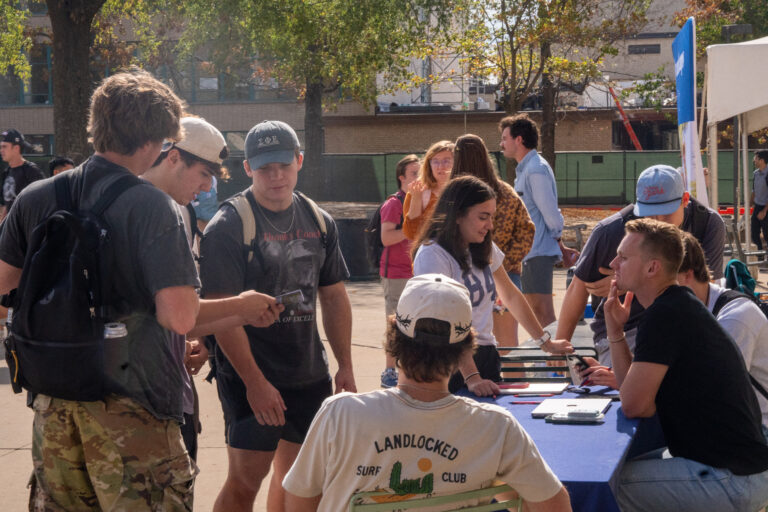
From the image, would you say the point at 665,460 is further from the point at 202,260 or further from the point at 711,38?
the point at 711,38

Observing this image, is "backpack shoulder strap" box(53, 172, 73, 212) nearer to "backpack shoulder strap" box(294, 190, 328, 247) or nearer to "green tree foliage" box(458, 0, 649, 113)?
"backpack shoulder strap" box(294, 190, 328, 247)

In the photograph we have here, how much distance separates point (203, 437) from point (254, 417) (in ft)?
8.76

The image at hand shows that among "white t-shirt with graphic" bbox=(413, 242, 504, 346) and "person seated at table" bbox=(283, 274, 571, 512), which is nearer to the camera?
"person seated at table" bbox=(283, 274, 571, 512)

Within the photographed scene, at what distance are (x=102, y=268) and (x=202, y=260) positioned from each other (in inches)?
44.9

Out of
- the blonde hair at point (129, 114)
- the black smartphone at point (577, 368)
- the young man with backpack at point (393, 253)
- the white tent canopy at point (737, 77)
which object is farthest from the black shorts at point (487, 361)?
the white tent canopy at point (737, 77)

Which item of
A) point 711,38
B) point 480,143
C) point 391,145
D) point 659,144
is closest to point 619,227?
point 480,143

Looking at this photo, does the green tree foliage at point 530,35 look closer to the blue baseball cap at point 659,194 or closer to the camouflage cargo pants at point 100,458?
the blue baseball cap at point 659,194

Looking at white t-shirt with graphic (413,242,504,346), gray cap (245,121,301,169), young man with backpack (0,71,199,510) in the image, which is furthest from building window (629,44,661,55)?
young man with backpack (0,71,199,510)

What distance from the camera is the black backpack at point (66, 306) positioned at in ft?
8.39

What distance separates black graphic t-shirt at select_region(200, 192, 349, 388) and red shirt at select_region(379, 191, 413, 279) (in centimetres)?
306

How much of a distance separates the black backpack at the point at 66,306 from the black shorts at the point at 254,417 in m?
1.27

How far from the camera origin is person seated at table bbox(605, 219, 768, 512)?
11.2 ft

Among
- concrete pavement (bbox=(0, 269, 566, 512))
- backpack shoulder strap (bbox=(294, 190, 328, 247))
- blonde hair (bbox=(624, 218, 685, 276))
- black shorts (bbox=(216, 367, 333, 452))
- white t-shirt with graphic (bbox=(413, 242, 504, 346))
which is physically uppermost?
backpack shoulder strap (bbox=(294, 190, 328, 247))

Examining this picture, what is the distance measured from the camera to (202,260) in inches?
148
